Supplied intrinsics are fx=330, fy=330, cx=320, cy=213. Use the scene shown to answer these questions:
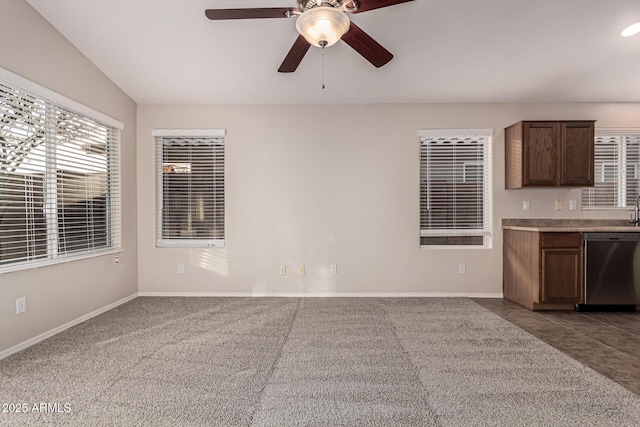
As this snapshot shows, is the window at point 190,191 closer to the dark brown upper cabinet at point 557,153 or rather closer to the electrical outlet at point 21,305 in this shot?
the electrical outlet at point 21,305

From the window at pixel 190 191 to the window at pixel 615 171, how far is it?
4.76 meters

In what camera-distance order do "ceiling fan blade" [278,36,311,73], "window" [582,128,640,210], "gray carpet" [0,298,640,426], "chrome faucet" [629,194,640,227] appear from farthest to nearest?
"window" [582,128,640,210], "chrome faucet" [629,194,640,227], "ceiling fan blade" [278,36,311,73], "gray carpet" [0,298,640,426]

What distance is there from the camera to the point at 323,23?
71.1 inches

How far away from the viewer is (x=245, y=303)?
12.9 feet

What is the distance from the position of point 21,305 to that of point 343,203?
327 centimetres

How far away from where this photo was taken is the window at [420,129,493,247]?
4316 millimetres

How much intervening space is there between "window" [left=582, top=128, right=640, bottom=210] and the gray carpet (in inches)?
93.0

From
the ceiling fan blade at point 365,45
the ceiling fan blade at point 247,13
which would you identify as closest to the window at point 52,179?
the ceiling fan blade at point 247,13

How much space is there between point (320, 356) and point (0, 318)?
243 centimetres

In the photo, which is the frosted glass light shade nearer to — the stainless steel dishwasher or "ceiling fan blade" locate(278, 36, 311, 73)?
"ceiling fan blade" locate(278, 36, 311, 73)

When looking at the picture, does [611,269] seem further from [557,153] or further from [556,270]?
[557,153]

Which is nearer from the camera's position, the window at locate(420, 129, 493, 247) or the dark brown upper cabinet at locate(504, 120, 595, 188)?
the dark brown upper cabinet at locate(504, 120, 595, 188)

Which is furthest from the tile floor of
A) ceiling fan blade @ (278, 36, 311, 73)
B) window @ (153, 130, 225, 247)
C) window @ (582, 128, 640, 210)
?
window @ (153, 130, 225, 247)

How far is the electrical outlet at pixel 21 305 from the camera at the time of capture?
263 centimetres
